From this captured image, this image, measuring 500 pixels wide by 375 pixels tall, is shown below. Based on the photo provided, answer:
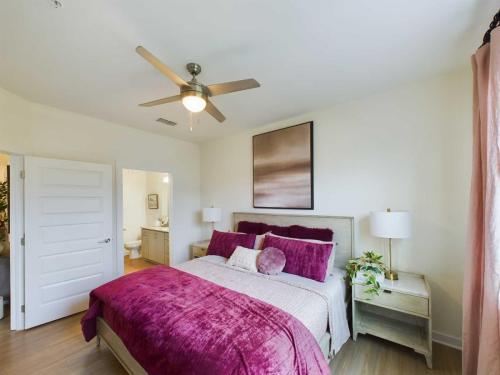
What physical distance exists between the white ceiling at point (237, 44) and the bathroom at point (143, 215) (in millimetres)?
3120

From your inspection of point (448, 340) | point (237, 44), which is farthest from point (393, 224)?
point (237, 44)

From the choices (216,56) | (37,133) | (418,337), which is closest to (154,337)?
(216,56)

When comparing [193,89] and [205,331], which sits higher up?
[193,89]

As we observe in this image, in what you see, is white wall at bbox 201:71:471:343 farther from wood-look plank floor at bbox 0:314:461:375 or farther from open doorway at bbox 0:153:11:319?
open doorway at bbox 0:153:11:319

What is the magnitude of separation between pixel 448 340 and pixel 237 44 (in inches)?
131

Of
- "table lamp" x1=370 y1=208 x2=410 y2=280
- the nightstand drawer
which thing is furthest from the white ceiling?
the nightstand drawer

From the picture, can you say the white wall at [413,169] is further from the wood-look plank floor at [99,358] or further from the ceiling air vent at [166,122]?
the ceiling air vent at [166,122]

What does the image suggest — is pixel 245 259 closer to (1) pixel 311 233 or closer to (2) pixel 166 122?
(1) pixel 311 233

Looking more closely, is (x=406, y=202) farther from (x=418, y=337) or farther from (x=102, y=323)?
(x=102, y=323)

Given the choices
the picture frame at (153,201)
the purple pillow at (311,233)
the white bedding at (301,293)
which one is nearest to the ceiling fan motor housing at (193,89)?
the white bedding at (301,293)

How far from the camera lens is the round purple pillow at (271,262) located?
2434mm

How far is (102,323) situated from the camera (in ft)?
6.91

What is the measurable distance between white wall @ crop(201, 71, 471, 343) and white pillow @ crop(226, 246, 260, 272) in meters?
1.06

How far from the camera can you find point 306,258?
2396mm
